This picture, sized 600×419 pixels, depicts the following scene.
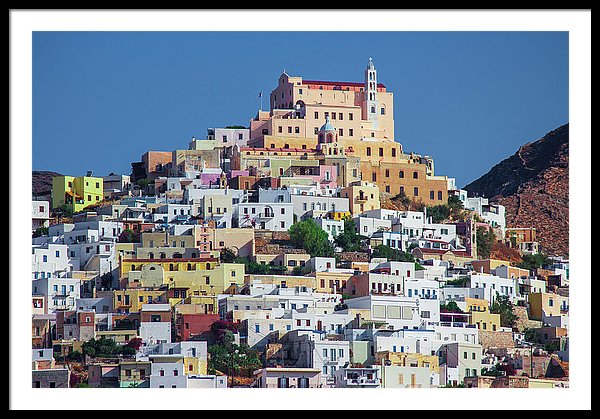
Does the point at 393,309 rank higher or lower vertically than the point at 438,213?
lower

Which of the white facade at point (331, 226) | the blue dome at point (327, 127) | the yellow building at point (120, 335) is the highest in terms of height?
the blue dome at point (327, 127)

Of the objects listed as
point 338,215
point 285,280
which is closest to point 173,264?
point 285,280

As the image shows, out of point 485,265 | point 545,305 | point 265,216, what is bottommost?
point 545,305

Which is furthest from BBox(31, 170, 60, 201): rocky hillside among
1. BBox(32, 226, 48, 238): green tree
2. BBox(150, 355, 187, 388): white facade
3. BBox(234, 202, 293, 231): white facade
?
BBox(150, 355, 187, 388): white facade

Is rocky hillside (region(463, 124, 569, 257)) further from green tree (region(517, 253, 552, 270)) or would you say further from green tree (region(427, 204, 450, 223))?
green tree (region(427, 204, 450, 223))

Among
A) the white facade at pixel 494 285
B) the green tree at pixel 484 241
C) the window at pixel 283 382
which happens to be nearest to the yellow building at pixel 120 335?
the window at pixel 283 382

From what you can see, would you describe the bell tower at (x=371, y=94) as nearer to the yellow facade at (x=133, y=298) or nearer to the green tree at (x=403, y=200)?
the green tree at (x=403, y=200)

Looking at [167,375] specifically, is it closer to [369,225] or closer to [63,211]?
[369,225]
